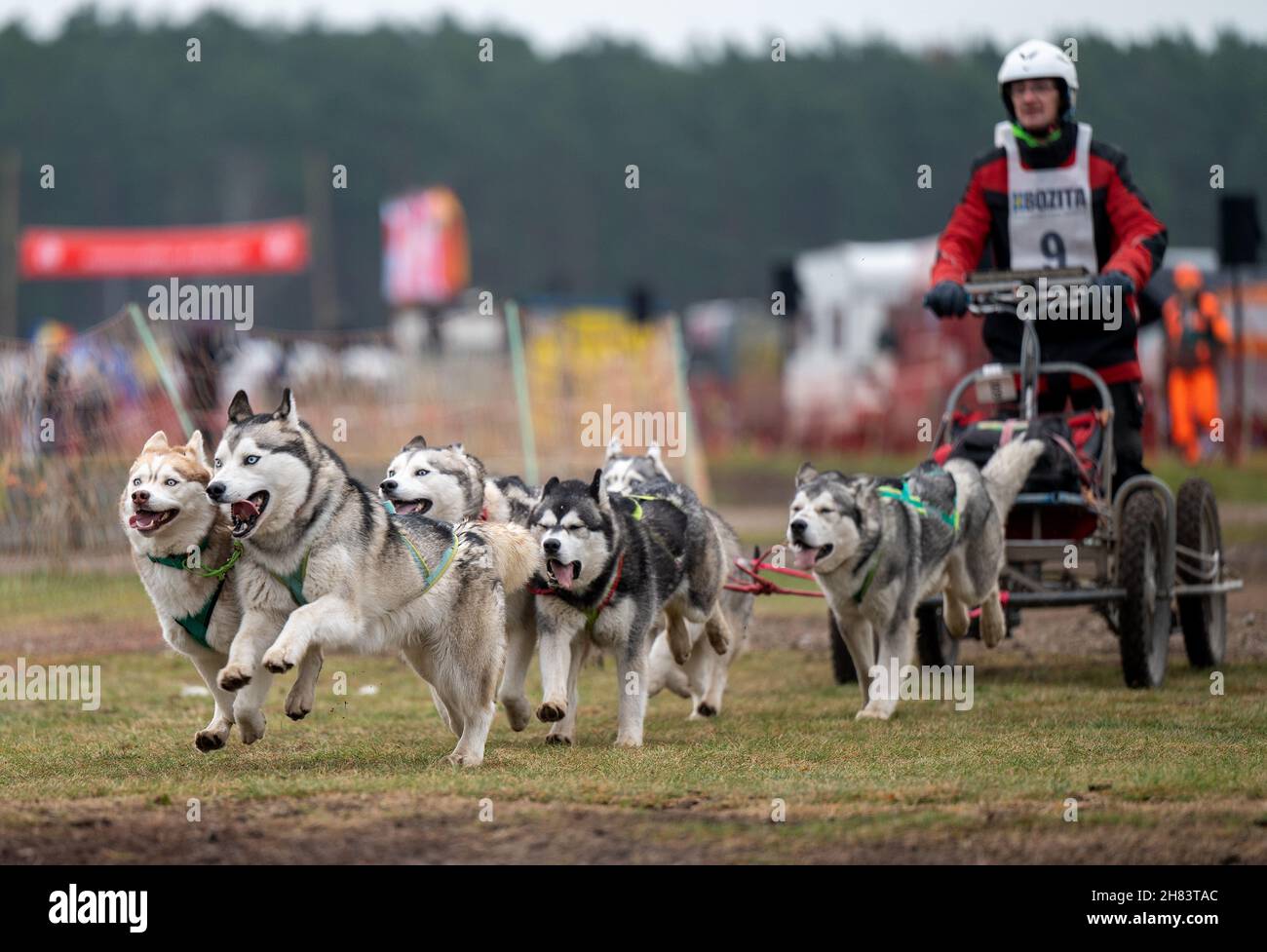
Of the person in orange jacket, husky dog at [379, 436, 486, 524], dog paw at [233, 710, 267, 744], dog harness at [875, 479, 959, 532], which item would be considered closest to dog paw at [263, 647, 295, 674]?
dog paw at [233, 710, 267, 744]

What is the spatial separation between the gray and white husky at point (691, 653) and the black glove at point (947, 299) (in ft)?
4.94

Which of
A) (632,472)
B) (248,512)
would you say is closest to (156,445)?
(248,512)

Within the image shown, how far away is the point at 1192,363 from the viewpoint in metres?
28.3

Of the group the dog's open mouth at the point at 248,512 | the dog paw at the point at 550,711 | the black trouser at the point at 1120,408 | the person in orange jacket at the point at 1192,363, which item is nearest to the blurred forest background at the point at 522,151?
the person in orange jacket at the point at 1192,363

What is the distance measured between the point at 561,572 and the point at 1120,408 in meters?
3.61

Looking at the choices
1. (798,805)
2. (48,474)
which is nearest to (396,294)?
(48,474)

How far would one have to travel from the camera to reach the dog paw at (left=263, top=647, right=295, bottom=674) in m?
6.66

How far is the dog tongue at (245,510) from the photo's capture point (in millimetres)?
6996

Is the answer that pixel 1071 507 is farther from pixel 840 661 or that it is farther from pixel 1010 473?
pixel 840 661

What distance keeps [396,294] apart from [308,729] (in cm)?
5444

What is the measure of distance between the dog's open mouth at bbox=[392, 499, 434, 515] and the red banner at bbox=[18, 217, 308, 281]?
131 feet

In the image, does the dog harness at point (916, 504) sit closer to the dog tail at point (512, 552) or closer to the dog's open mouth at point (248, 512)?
the dog tail at point (512, 552)

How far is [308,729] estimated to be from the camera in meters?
8.59
